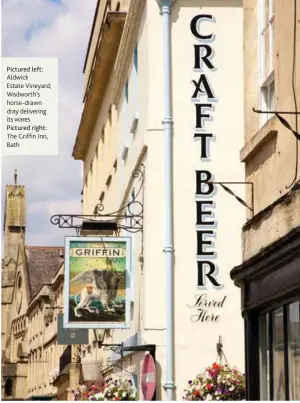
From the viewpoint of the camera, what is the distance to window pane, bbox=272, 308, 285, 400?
10.0 m

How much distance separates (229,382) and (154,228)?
2970mm

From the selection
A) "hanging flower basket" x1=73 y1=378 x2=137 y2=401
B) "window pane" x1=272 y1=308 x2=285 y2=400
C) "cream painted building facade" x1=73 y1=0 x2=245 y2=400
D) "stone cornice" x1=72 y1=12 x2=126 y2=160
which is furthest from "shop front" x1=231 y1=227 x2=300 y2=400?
"stone cornice" x1=72 y1=12 x2=126 y2=160

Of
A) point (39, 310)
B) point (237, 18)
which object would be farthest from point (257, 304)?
point (39, 310)

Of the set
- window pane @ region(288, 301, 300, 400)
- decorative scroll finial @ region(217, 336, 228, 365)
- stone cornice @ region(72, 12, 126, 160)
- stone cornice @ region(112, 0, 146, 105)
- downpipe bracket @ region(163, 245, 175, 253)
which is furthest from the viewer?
stone cornice @ region(72, 12, 126, 160)

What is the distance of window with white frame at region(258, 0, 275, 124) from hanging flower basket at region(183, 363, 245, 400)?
660cm

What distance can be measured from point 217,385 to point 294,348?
7327mm

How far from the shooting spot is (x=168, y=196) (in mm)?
18516

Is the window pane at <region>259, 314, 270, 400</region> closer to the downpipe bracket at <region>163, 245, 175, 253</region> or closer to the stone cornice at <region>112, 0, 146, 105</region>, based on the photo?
the downpipe bracket at <region>163, 245, 175, 253</region>

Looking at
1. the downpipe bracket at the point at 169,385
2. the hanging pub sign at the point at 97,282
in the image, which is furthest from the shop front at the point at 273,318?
the downpipe bracket at the point at 169,385

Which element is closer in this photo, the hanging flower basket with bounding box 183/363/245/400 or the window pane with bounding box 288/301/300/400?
the window pane with bounding box 288/301/300/400

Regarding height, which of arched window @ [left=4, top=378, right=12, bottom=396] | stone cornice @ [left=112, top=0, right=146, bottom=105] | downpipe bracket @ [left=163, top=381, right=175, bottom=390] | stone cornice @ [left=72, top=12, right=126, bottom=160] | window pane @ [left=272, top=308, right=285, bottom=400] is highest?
stone cornice @ [left=72, top=12, right=126, bottom=160]

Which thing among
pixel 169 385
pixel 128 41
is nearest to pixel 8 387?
pixel 128 41

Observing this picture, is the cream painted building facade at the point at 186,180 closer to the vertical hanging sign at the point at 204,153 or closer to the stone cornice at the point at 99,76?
the vertical hanging sign at the point at 204,153

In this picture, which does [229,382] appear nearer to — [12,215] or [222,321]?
[222,321]
